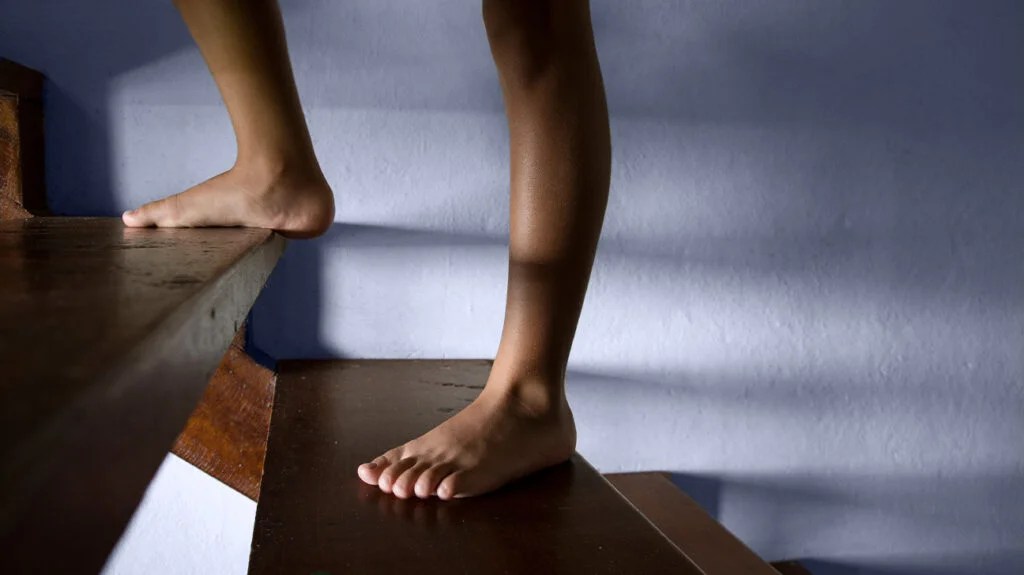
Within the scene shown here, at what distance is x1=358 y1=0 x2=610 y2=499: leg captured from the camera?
756 mm

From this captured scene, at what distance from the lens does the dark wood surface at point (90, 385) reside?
0.49 ft

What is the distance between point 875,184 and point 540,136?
1.12 meters

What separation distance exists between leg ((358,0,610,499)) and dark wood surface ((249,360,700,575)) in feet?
0.11

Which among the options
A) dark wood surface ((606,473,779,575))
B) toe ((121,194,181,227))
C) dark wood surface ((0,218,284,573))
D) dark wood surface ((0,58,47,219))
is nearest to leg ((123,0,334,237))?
toe ((121,194,181,227))

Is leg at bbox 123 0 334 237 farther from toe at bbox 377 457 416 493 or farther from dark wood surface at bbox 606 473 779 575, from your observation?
dark wood surface at bbox 606 473 779 575

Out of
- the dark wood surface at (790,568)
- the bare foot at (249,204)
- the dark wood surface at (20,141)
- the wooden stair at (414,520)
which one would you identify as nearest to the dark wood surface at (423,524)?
the wooden stair at (414,520)

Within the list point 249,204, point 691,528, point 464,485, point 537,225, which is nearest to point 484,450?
point 464,485

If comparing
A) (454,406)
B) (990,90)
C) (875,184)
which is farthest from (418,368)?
(990,90)

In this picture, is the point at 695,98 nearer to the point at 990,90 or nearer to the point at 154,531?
the point at 990,90

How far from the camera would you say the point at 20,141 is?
4.10 ft

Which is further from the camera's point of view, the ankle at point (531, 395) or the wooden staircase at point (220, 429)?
the ankle at point (531, 395)

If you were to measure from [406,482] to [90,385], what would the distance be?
559 millimetres

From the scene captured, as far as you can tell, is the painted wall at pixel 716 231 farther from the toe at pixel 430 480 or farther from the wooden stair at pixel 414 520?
the toe at pixel 430 480

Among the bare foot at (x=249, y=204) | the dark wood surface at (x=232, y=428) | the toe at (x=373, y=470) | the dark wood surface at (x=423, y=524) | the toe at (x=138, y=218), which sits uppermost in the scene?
the bare foot at (x=249, y=204)
